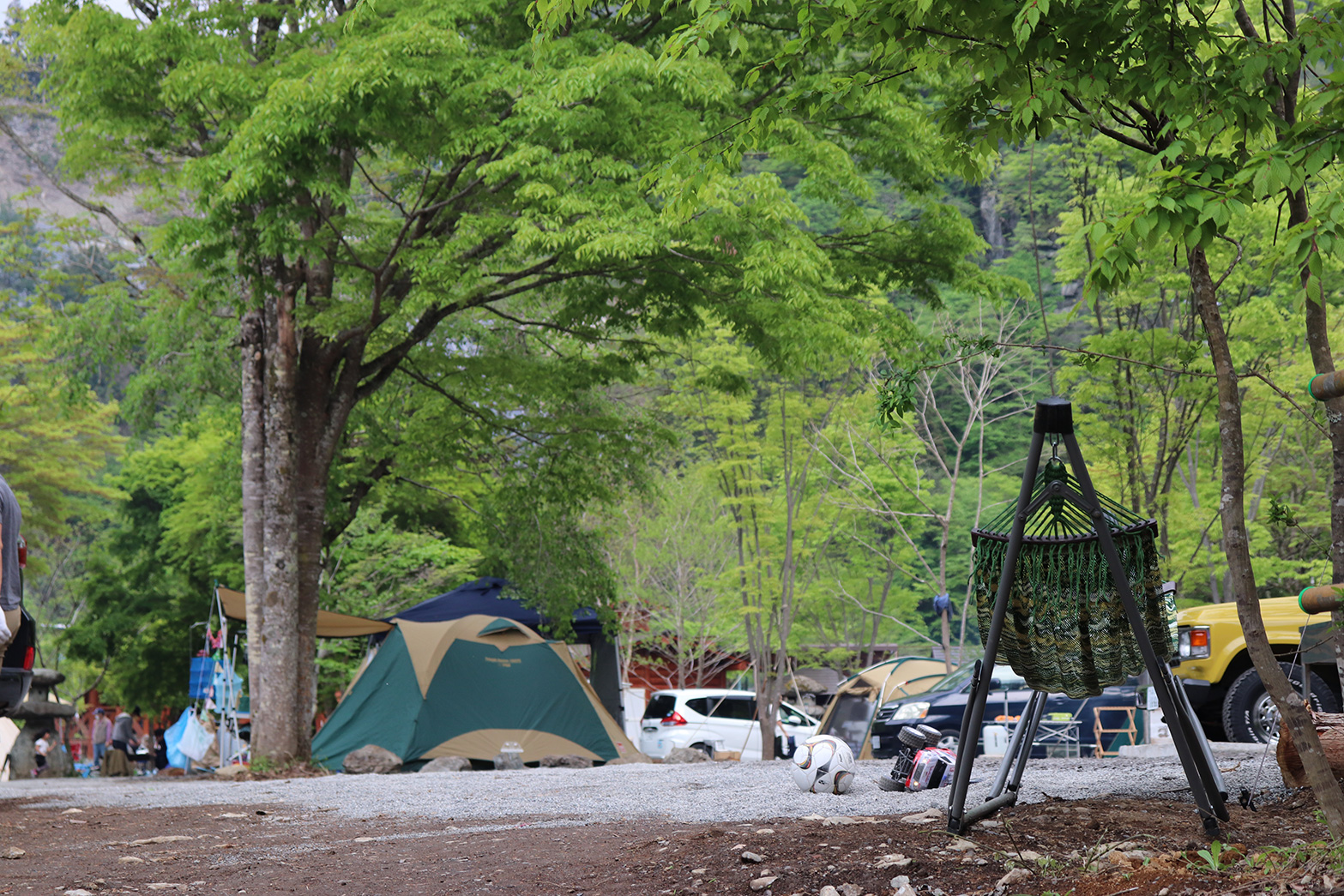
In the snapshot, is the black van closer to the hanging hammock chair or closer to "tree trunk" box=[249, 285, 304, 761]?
"tree trunk" box=[249, 285, 304, 761]

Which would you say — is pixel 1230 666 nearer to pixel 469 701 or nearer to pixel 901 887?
pixel 901 887

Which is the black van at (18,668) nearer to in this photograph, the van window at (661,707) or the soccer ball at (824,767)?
the soccer ball at (824,767)

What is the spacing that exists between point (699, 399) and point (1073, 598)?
15.0 m

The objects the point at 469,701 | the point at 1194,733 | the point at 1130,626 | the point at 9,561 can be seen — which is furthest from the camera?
the point at 469,701

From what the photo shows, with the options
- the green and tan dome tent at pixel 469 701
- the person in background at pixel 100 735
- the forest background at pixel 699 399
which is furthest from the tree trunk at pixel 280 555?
the person in background at pixel 100 735

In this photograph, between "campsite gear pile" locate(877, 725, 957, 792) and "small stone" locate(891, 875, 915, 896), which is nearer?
"small stone" locate(891, 875, 915, 896)

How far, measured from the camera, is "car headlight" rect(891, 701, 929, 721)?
37.6ft

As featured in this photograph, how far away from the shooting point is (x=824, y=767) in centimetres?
650

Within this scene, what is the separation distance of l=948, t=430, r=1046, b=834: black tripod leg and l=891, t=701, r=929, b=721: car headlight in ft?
23.9

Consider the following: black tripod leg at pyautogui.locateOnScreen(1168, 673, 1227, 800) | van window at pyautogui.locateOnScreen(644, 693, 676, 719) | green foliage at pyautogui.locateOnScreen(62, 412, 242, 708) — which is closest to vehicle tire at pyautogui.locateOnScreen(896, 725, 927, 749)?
black tripod leg at pyautogui.locateOnScreen(1168, 673, 1227, 800)

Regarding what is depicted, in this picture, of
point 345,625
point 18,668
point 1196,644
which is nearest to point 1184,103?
point 1196,644

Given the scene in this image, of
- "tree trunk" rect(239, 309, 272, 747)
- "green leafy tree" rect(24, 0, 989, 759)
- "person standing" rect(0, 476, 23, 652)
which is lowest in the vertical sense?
"person standing" rect(0, 476, 23, 652)

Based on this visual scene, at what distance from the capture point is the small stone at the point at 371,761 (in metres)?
12.9

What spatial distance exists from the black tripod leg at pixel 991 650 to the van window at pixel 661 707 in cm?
1745
